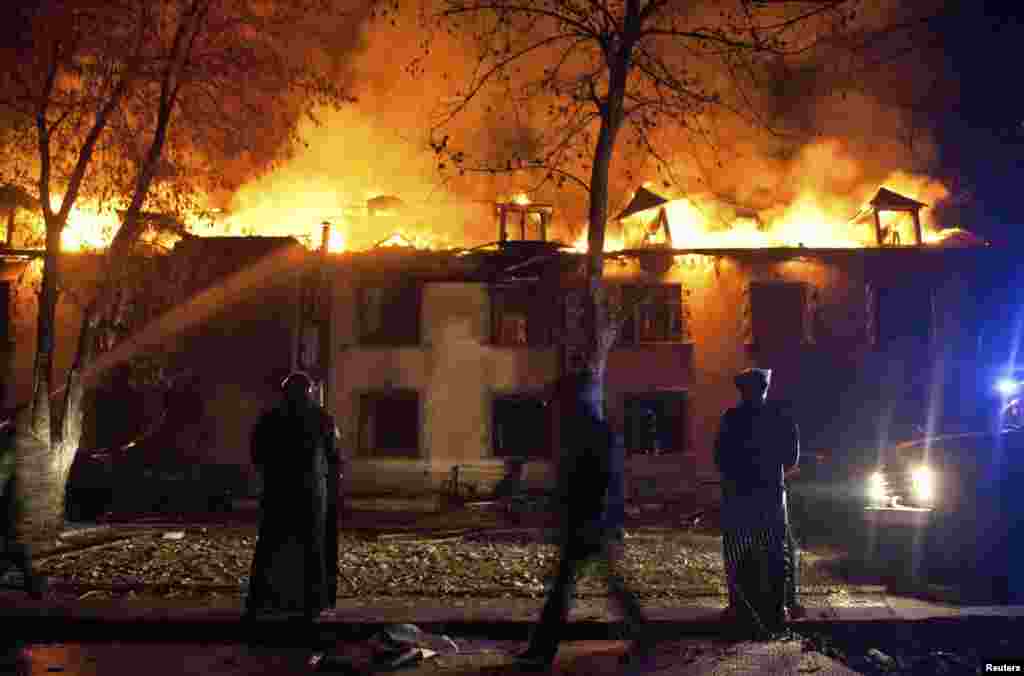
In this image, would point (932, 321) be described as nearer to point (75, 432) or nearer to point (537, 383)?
point (537, 383)

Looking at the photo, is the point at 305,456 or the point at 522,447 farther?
the point at 522,447

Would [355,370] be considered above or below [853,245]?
below

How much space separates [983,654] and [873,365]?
705 inches

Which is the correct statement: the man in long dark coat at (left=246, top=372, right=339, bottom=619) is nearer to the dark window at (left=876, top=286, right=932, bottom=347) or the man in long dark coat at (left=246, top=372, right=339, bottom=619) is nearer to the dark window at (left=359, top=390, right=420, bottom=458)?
the dark window at (left=359, top=390, right=420, bottom=458)

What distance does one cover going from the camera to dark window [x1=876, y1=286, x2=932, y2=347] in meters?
22.0

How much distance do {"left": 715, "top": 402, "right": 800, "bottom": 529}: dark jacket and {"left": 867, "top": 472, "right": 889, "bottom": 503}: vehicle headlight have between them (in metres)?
4.14

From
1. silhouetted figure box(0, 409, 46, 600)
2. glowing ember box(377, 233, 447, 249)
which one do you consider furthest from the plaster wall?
silhouetted figure box(0, 409, 46, 600)

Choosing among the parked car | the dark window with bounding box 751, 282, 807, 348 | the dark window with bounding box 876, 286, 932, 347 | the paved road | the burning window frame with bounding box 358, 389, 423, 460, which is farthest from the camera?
the dark window with bounding box 876, 286, 932, 347

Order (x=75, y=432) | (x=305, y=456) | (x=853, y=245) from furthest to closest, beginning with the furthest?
(x=853, y=245), (x=75, y=432), (x=305, y=456)

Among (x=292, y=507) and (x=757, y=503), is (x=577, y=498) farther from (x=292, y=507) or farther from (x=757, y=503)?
(x=292, y=507)

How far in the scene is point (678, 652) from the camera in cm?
530

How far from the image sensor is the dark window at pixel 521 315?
21922mm

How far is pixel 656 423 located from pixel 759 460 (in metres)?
16.2

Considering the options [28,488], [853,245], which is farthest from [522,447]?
[28,488]
